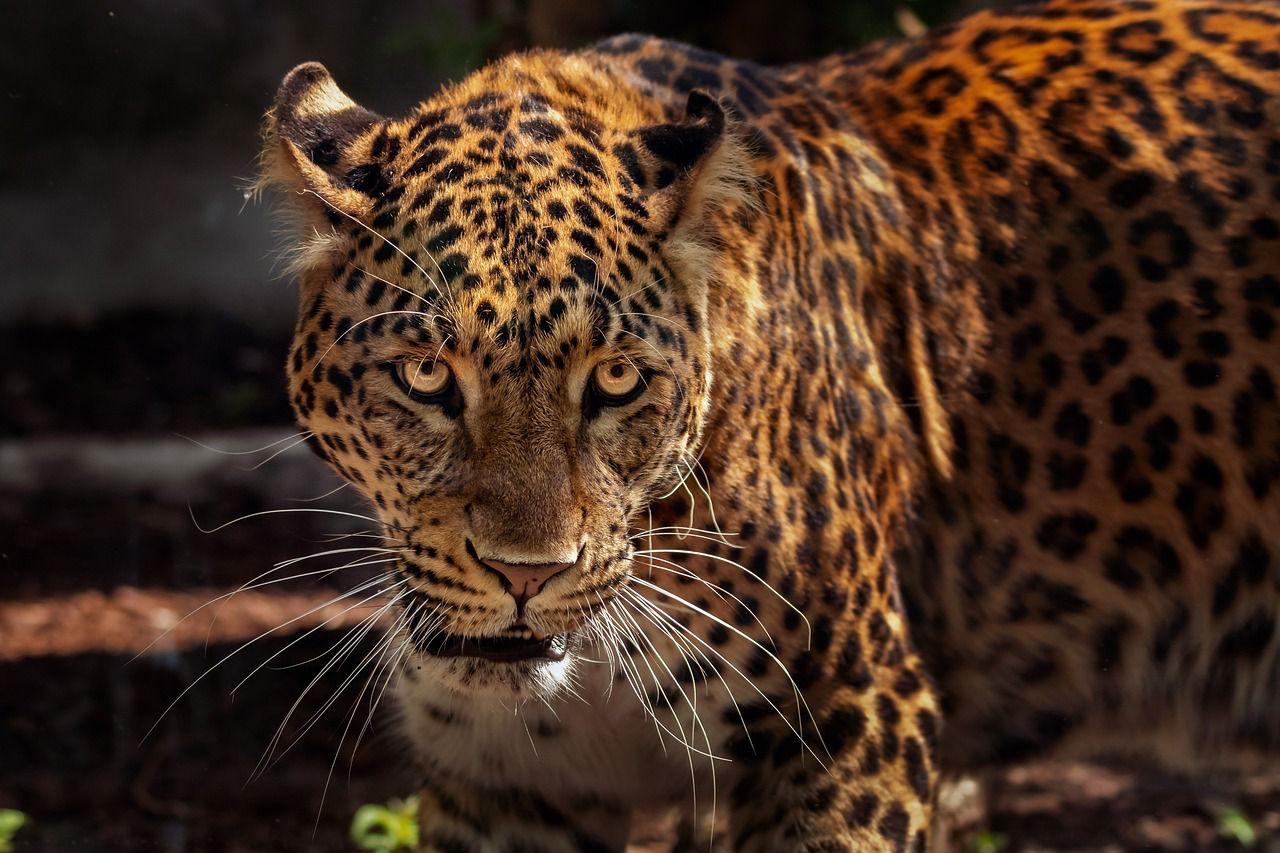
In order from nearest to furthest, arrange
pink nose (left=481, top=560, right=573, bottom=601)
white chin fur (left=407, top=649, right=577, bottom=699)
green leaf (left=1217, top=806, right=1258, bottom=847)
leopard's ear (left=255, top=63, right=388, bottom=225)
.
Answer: pink nose (left=481, top=560, right=573, bottom=601)
leopard's ear (left=255, top=63, right=388, bottom=225)
white chin fur (left=407, top=649, right=577, bottom=699)
green leaf (left=1217, top=806, right=1258, bottom=847)

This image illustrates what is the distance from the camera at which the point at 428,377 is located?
12.3 ft

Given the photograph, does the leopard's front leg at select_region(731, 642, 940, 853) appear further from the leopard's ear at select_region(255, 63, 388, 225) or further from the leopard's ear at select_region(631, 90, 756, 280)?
the leopard's ear at select_region(255, 63, 388, 225)

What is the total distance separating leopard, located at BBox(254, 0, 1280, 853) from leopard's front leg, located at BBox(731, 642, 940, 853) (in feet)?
0.04

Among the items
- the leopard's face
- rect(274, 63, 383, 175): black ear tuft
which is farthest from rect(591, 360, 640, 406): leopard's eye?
rect(274, 63, 383, 175): black ear tuft

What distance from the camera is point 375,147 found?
405 centimetres

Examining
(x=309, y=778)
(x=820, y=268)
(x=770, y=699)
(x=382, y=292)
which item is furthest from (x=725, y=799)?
(x=309, y=778)

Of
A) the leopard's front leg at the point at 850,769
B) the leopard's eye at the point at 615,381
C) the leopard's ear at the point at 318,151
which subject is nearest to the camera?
the leopard's eye at the point at 615,381

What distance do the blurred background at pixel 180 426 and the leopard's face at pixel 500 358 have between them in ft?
1.29

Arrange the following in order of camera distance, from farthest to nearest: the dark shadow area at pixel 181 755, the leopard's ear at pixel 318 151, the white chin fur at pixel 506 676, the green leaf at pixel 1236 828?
1. the green leaf at pixel 1236 828
2. the dark shadow area at pixel 181 755
3. the white chin fur at pixel 506 676
4. the leopard's ear at pixel 318 151

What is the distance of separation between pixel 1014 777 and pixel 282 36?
27.6 ft

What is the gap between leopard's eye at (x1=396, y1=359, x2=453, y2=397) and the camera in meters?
3.73

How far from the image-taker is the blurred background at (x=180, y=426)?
6.98 meters

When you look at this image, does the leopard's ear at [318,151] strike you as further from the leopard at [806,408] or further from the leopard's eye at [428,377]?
the leopard's eye at [428,377]

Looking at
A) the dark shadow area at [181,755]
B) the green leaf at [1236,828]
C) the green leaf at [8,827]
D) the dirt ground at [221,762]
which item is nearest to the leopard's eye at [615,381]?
the dark shadow area at [181,755]
